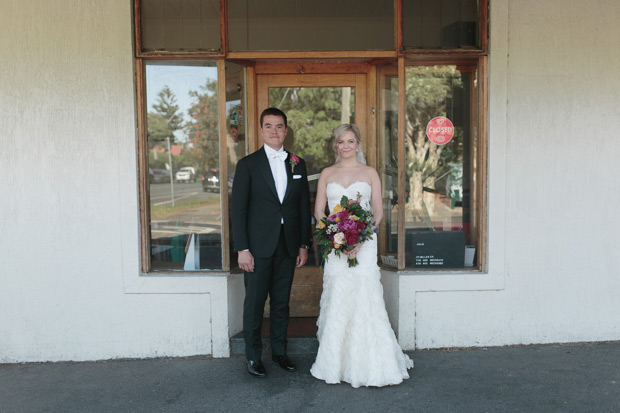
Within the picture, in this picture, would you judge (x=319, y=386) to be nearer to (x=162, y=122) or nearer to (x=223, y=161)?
(x=223, y=161)

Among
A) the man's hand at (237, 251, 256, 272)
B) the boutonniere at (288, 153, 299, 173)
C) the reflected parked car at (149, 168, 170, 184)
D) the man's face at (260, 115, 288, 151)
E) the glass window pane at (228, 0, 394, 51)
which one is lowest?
the man's hand at (237, 251, 256, 272)

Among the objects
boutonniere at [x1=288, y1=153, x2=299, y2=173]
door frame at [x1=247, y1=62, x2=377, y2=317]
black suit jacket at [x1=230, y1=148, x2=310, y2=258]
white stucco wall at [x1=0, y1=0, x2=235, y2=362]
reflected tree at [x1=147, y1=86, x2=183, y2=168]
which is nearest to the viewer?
black suit jacket at [x1=230, y1=148, x2=310, y2=258]

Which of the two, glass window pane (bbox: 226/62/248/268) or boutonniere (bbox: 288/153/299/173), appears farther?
glass window pane (bbox: 226/62/248/268)

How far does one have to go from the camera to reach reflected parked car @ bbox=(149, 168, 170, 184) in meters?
4.96

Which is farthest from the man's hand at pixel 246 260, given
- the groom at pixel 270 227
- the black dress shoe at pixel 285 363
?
the black dress shoe at pixel 285 363

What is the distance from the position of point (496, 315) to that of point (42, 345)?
13.2 feet

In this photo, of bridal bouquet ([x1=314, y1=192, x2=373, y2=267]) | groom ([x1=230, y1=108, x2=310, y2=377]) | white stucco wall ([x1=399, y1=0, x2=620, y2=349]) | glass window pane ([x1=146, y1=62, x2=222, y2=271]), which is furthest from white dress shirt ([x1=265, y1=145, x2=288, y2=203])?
white stucco wall ([x1=399, y1=0, x2=620, y2=349])

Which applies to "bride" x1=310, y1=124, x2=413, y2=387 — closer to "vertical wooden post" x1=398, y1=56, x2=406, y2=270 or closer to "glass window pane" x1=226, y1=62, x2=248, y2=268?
"vertical wooden post" x1=398, y1=56, x2=406, y2=270

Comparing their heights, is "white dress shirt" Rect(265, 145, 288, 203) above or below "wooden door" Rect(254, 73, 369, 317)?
below

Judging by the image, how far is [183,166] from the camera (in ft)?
16.8

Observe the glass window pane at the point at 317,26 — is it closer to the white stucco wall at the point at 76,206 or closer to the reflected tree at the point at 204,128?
the reflected tree at the point at 204,128

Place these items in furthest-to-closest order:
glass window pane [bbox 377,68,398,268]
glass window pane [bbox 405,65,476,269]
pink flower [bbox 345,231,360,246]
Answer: glass window pane [bbox 377,68,398,268]
glass window pane [bbox 405,65,476,269]
pink flower [bbox 345,231,360,246]

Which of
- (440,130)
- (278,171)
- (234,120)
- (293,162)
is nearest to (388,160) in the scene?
(440,130)

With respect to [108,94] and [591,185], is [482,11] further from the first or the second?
[108,94]
